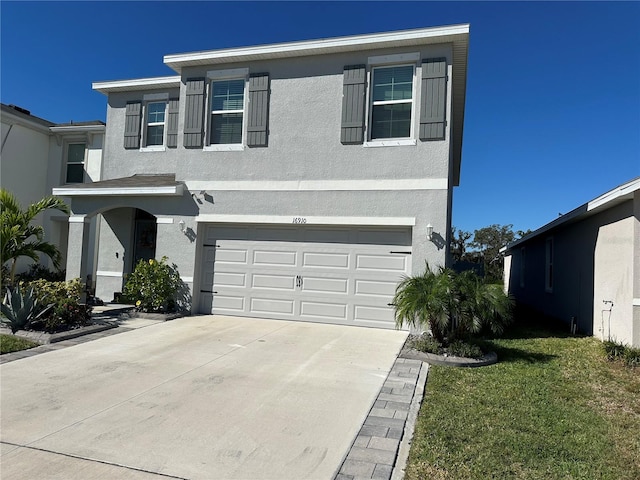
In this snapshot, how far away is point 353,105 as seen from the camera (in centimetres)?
934

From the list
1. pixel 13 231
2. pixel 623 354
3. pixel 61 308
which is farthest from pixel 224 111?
pixel 623 354

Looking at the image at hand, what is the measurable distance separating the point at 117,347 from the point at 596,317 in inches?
369

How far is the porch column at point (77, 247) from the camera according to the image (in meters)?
11.2

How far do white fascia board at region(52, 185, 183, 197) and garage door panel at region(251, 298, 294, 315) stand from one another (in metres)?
3.32

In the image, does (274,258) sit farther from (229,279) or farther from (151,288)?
(151,288)

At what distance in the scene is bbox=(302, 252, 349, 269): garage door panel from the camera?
948 cm

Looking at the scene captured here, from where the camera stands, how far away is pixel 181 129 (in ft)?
34.9

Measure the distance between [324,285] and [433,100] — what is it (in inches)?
183

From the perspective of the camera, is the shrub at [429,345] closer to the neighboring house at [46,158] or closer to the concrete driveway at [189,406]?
the concrete driveway at [189,406]

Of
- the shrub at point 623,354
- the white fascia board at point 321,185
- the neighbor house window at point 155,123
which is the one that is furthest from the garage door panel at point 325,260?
the neighbor house window at point 155,123

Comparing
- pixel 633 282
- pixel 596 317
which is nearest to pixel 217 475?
pixel 633 282

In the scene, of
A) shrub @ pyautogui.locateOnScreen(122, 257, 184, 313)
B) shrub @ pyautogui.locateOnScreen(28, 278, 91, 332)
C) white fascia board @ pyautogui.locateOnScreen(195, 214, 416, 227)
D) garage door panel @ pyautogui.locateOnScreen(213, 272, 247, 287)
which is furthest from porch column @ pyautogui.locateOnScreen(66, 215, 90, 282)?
garage door panel @ pyautogui.locateOnScreen(213, 272, 247, 287)

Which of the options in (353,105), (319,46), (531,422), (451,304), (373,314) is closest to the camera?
(531,422)

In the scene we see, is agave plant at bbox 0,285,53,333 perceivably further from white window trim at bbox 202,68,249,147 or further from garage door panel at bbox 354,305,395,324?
garage door panel at bbox 354,305,395,324
